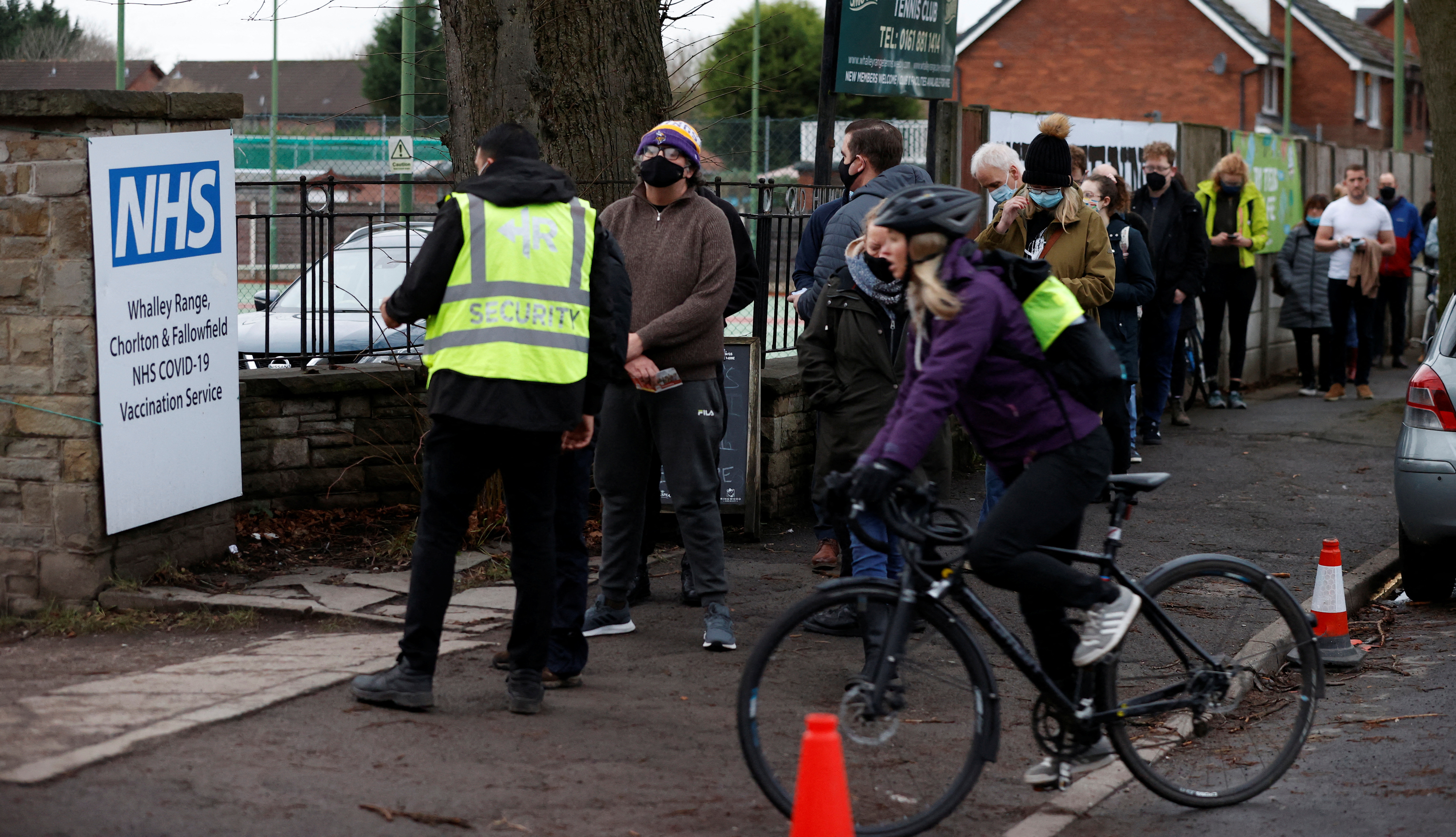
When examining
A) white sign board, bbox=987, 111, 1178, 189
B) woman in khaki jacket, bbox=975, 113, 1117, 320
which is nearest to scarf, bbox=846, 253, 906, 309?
woman in khaki jacket, bbox=975, 113, 1117, 320

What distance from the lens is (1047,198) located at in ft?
24.5

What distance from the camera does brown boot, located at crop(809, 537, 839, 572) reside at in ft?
24.8

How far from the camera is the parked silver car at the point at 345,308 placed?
8.44 metres

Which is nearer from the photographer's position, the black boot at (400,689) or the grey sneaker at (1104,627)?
the grey sneaker at (1104,627)

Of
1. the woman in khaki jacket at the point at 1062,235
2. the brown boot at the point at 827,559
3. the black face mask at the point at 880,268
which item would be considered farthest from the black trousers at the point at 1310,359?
the black face mask at the point at 880,268

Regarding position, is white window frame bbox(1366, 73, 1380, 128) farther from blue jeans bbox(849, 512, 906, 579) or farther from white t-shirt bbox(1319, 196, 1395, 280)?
blue jeans bbox(849, 512, 906, 579)

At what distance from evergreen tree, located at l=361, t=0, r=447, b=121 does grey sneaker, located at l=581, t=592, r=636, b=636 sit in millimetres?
3138

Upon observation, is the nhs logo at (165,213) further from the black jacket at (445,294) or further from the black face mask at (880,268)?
the black face mask at (880,268)

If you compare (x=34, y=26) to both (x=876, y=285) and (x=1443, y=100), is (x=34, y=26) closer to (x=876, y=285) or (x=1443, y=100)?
(x=876, y=285)

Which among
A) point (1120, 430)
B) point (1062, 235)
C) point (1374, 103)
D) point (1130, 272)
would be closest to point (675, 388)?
point (1120, 430)

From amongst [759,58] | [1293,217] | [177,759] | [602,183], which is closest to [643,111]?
[602,183]

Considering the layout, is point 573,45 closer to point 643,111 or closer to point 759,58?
point 643,111

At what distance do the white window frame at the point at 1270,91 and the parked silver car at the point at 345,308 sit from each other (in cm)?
3875

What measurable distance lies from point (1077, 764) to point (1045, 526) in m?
0.78
